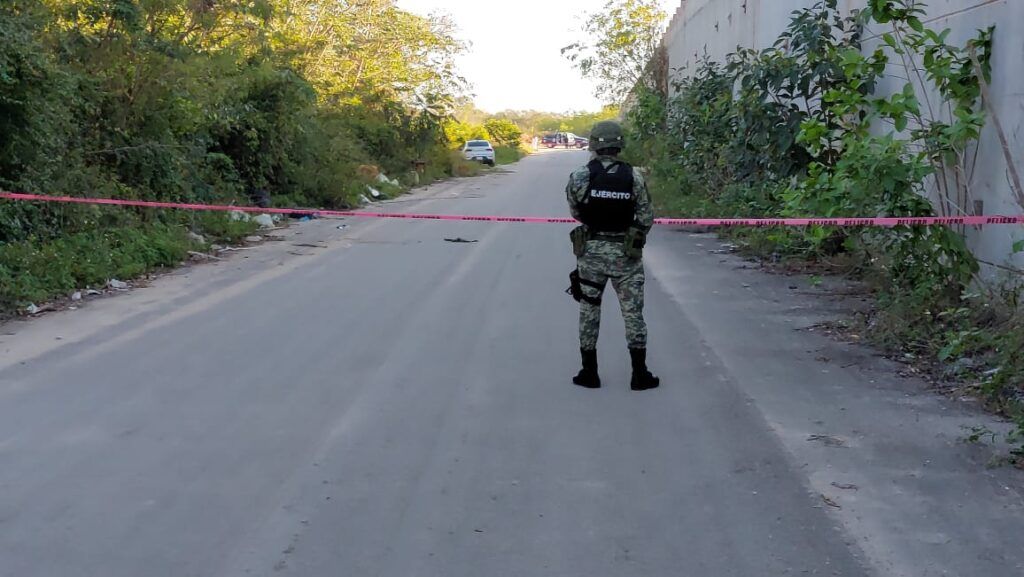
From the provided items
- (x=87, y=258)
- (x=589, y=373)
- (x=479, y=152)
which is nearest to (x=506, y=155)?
(x=479, y=152)

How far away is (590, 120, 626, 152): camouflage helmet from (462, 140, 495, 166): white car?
40.3 meters

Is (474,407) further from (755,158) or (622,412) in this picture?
(755,158)

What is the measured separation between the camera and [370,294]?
10305 millimetres

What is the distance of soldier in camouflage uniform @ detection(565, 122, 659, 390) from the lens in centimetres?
667

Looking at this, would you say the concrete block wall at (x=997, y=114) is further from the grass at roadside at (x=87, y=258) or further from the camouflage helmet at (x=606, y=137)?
the grass at roadside at (x=87, y=258)

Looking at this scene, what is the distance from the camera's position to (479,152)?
47.8m

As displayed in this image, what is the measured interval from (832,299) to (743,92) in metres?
4.04

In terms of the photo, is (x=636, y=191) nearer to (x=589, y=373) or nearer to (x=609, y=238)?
(x=609, y=238)

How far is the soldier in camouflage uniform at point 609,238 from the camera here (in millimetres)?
6668

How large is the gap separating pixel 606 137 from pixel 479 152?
41.5 metres

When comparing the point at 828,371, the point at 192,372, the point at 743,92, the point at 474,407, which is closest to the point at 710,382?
the point at 828,371

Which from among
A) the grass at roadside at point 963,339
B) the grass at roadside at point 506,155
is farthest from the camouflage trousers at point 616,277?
the grass at roadside at point 506,155

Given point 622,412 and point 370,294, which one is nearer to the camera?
point 622,412

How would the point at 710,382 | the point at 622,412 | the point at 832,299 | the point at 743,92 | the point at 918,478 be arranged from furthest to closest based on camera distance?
the point at 743,92 → the point at 832,299 → the point at 710,382 → the point at 622,412 → the point at 918,478
